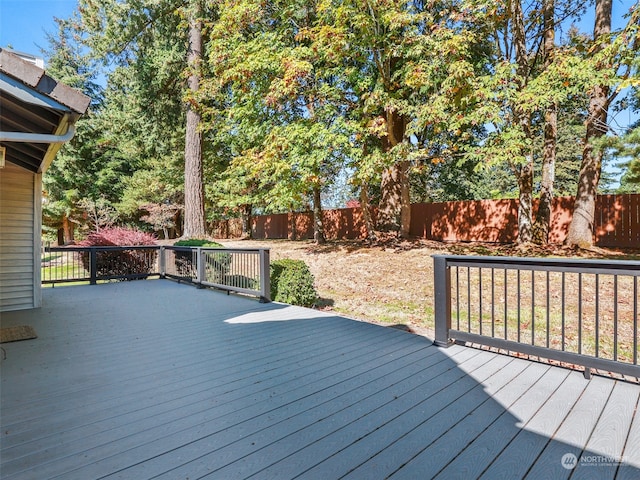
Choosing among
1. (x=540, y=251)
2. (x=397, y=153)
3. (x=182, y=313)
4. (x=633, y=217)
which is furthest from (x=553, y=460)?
(x=633, y=217)

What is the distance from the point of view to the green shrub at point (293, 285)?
5262mm

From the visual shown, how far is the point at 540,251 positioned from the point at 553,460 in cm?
816

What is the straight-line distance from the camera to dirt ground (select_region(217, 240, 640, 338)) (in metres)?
5.34

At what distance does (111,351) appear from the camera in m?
3.19

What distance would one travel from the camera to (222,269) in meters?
6.50

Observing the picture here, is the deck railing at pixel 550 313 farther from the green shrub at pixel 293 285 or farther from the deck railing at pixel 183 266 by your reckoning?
the deck railing at pixel 183 266

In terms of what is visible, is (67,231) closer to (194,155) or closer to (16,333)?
(194,155)

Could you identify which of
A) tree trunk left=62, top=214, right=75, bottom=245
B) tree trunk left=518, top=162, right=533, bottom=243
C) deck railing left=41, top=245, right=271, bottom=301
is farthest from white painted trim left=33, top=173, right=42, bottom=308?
tree trunk left=62, top=214, right=75, bottom=245

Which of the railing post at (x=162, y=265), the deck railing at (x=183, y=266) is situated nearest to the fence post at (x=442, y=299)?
the deck railing at (x=183, y=266)

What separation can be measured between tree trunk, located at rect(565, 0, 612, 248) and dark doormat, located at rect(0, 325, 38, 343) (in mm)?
9807

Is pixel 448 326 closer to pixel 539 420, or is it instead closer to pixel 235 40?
pixel 539 420

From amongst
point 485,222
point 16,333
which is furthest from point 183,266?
point 485,222

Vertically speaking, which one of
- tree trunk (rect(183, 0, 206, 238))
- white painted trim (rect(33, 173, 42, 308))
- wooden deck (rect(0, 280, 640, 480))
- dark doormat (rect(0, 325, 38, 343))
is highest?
tree trunk (rect(183, 0, 206, 238))

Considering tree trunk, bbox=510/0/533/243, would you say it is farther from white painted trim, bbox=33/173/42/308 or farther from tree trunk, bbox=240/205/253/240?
tree trunk, bbox=240/205/253/240
